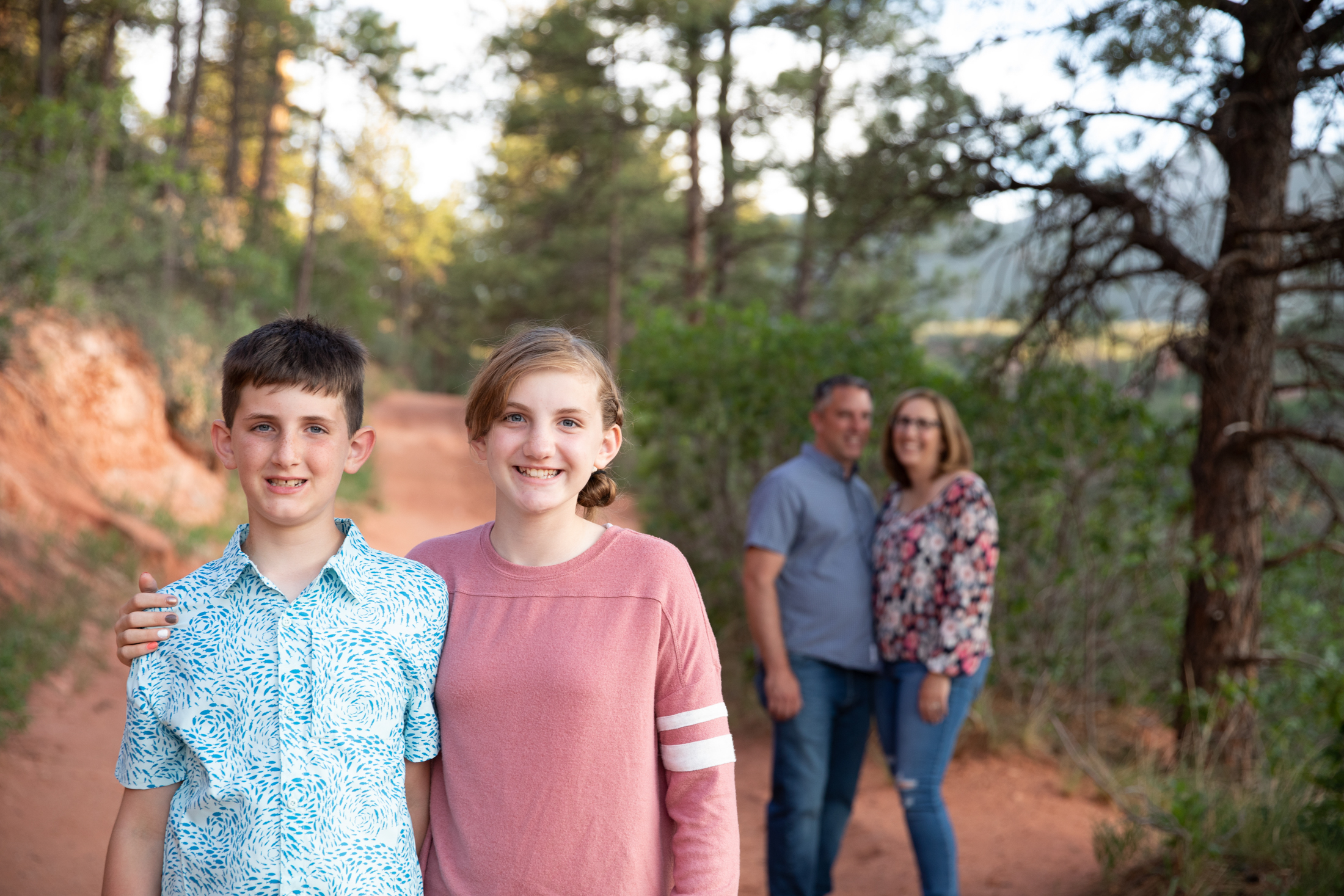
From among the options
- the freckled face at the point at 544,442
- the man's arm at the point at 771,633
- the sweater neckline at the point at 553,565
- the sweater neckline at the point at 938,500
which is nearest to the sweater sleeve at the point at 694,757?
the sweater neckline at the point at 553,565

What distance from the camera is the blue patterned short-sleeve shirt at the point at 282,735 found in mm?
1579

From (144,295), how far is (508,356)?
1214 cm

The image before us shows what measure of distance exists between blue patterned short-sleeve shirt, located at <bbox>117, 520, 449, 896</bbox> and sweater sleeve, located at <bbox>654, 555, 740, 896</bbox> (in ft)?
1.39

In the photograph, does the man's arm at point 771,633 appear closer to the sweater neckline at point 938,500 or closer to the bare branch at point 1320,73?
the sweater neckline at point 938,500

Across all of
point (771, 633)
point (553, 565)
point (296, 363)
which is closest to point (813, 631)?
point (771, 633)

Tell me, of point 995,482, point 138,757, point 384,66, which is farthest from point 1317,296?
point 384,66

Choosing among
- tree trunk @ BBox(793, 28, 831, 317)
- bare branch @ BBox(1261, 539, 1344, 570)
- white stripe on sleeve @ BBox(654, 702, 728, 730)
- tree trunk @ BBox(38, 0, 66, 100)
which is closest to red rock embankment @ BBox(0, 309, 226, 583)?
tree trunk @ BBox(38, 0, 66, 100)

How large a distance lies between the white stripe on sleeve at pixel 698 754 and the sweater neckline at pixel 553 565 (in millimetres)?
353

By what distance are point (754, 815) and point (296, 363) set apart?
4.57 metres

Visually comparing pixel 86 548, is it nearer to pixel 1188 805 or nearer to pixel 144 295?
pixel 144 295

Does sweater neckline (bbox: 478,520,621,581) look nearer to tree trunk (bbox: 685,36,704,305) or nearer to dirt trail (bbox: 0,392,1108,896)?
dirt trail (bbox: 0,392,1108,896)

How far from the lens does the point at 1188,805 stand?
3.78 metres

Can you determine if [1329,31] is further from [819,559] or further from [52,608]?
[52,608]

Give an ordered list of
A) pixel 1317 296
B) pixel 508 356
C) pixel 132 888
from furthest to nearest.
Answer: pixel 1317 296
pixel 508 356
pixel 132 888
